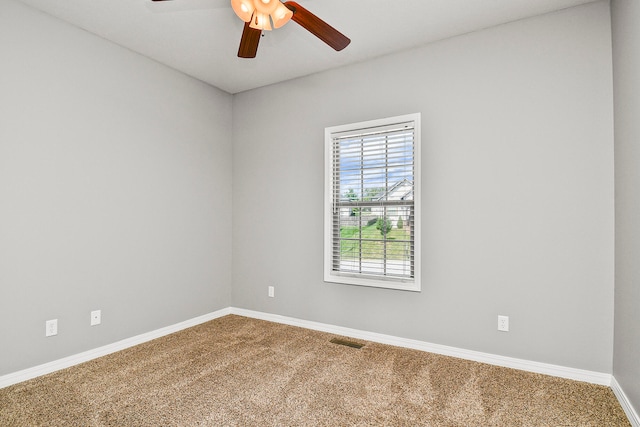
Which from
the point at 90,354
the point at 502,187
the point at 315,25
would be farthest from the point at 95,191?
the point at 502,187

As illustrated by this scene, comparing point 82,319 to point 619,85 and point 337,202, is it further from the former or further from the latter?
point 619,85

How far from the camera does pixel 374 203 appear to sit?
3182 millimetres

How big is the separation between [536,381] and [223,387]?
2189 mm

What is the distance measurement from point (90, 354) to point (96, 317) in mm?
290

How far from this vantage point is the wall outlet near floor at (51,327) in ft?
8.11

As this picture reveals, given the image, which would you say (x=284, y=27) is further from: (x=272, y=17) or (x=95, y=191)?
(x=95, y=191)

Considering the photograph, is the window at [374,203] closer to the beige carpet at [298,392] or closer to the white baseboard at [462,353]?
the white baseboard at [462,353]

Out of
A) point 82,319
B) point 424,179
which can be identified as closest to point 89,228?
point 82,319

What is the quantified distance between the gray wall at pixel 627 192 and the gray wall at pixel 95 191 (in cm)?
362

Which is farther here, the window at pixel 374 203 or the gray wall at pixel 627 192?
the window at pixel 374 203

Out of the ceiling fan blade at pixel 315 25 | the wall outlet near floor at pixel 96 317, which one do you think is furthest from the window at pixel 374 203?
the wall outlet near floor at pixel 96 317

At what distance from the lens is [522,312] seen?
2533 millimetres

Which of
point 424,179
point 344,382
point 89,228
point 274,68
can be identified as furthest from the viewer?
point 274,68

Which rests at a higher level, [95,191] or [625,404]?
[95,191]
